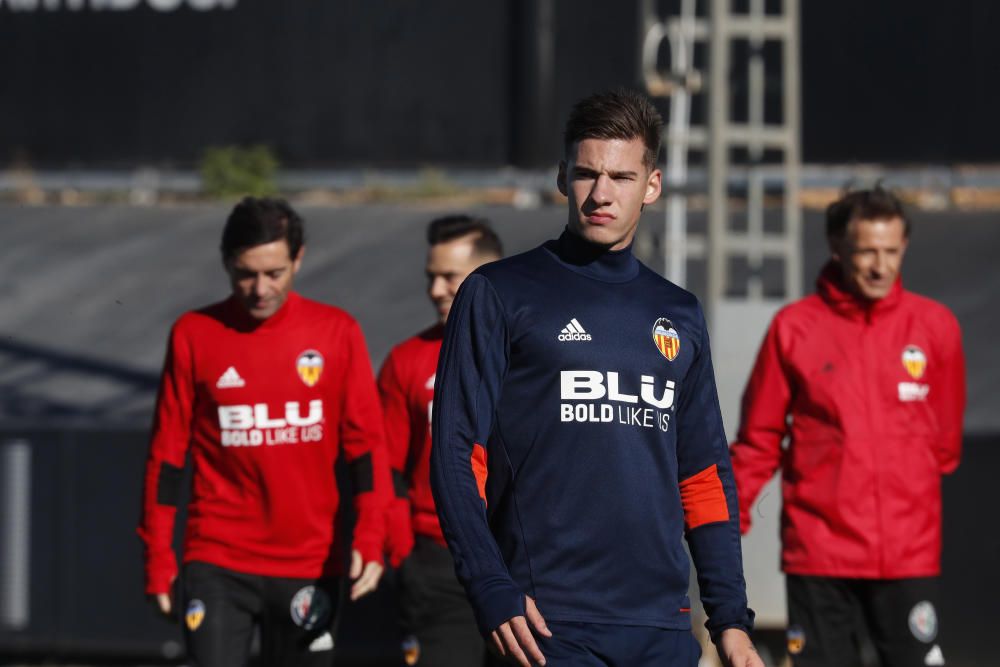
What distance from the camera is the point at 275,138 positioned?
19.6 meters

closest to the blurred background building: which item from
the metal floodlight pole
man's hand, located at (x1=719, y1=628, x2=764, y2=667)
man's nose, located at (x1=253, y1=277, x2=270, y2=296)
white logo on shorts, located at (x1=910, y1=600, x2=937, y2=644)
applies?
the metal floodlight pole

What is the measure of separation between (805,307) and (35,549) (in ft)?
15.7

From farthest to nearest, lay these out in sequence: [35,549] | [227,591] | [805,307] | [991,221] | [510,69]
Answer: [510,69]
[991,221]
[35,549]
[805,307]
[227,591]

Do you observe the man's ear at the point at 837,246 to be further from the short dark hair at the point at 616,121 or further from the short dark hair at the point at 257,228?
the short dark hair at the point at 616,121

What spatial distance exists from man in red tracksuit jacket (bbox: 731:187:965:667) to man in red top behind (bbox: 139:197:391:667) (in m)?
1.54

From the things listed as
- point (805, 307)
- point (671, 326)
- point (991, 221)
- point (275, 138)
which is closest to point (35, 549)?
point (805, 307)

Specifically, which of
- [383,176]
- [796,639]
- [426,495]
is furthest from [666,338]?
[383,176]

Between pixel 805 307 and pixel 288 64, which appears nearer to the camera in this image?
pixel 805 307

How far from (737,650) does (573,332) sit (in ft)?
2.83

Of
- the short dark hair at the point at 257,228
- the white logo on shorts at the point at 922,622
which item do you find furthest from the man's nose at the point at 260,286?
the white logo on shorts at the point at 922,622

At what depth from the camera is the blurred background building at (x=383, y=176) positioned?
9.07 meters

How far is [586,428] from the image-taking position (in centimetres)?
389

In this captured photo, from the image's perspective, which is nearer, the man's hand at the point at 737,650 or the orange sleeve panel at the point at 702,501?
the man's hand at the point at 737,650

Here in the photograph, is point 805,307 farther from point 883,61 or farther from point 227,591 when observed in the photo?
point 883,61
